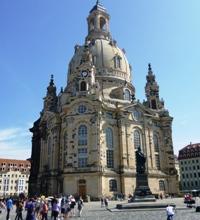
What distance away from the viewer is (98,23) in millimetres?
83438

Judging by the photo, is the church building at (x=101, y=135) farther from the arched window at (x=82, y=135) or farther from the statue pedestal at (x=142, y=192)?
the statue pedestal at (x=142, y=192)

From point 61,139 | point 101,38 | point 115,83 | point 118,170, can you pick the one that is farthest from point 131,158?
point 101,38

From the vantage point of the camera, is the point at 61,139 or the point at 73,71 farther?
the point at 73,71

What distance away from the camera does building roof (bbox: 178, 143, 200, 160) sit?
88750 mm

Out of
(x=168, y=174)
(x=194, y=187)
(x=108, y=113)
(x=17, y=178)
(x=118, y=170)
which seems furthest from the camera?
(x=17, y=178)

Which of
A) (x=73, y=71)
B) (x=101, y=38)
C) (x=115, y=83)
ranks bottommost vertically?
(x=115, y=83)

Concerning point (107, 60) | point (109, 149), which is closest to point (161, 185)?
point (109, 149)

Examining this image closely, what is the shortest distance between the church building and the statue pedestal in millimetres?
15820

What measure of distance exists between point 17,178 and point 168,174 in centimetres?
5782

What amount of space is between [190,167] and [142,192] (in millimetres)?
59527

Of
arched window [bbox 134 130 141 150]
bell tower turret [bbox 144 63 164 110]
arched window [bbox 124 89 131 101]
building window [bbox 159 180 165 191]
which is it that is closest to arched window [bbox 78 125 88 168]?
arched window [bbox 134 130 141 150]

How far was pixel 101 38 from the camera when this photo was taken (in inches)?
3056

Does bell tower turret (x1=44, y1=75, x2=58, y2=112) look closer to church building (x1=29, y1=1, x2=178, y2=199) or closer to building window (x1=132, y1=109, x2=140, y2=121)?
church building (x1=29, y1=1, x2=178, y2=199)

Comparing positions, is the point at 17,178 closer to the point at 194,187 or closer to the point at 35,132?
the point at 35,132
